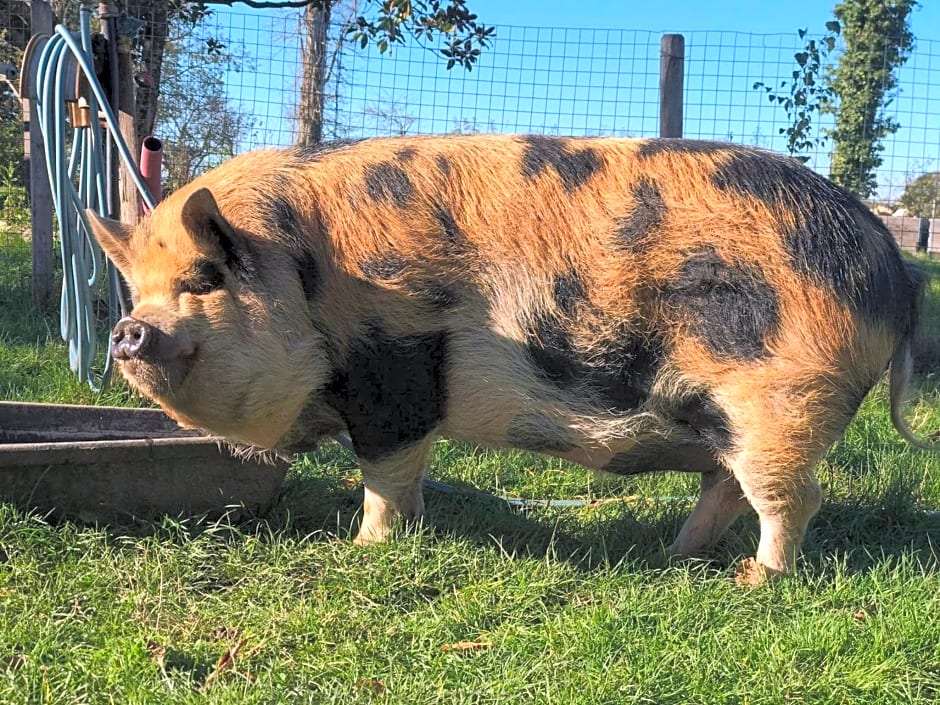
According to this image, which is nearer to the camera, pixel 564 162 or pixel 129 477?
pixel 564 162

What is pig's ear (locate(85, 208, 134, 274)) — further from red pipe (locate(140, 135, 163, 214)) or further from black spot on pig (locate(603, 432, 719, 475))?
black spot on pig (locate(603, 432, 719, 475))

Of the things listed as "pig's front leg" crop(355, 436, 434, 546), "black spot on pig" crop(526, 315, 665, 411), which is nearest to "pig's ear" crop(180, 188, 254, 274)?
"pig's front leg" crop(355, 436, 434, 546)

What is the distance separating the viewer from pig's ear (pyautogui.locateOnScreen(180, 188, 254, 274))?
2.62m

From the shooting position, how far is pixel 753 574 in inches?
121

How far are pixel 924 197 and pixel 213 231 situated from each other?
18.4 m

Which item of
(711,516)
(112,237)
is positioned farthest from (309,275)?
(711,516)

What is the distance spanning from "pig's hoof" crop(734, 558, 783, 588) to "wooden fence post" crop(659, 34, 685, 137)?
3.76m

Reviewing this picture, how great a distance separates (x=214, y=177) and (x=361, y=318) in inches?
28.4

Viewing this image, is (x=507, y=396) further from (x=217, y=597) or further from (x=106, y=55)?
(x=106, y=55)

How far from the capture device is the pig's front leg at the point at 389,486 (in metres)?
3.12

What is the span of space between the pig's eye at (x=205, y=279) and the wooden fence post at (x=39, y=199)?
3883 millimetres

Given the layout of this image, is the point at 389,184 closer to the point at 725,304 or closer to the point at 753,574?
the point at 725,304

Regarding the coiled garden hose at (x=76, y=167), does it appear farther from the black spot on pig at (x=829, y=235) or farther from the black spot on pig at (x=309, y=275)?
the black spot on pig at (x=829, y=235)

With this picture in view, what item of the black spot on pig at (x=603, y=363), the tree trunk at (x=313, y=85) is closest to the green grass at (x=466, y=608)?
the black spot on pig at (x=603, y=363)
